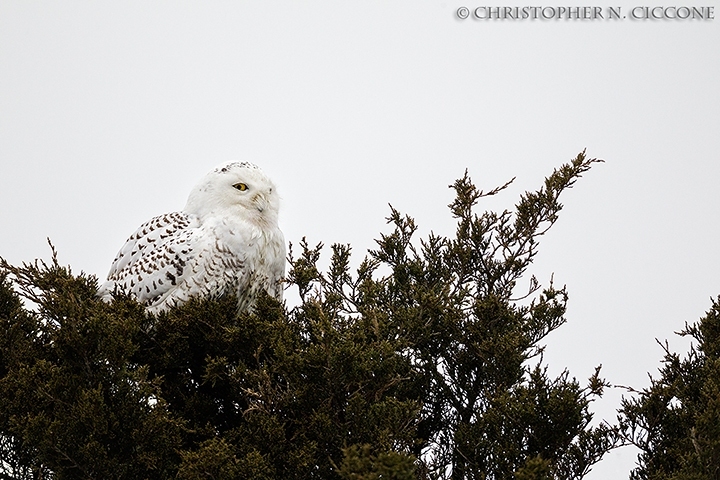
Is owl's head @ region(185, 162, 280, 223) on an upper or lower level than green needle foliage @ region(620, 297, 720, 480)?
upper

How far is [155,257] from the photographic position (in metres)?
5.11

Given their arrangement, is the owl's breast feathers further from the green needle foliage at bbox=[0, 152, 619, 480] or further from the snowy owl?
the green needle foliage at bbox=[0, 152, 619, 480]

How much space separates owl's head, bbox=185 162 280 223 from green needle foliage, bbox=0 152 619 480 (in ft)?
2.38

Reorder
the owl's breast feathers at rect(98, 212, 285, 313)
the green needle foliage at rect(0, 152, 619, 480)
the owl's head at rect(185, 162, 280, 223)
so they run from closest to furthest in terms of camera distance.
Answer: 1. the green needle foliage at rect(0, 152, 619, 480)
2. the owl's breast feathers at rect(98, 212, 285, 313)
3. the owl's head at rect(185, 162, 280, 223)

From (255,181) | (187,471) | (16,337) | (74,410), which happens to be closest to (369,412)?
(187,471)

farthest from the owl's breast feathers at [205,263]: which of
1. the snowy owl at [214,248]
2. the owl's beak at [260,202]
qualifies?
the owl's beak at [260,202]

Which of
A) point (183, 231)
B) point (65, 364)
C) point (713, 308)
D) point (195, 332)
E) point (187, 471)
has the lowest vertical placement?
point (187, 471)

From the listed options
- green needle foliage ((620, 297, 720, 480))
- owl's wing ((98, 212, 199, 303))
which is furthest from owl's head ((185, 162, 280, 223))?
green needle foliage ((620, 297, 720, 480))

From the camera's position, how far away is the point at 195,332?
415cm

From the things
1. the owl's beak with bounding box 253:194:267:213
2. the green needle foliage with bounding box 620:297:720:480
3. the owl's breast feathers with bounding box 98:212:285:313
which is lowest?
the green needle foliage with bounding box 620:297:720:480

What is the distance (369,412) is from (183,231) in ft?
7.64

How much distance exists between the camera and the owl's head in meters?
5.16

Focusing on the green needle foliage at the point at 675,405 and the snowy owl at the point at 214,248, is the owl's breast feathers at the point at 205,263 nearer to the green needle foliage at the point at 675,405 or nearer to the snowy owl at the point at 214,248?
the snowy owl at the point at 214,248

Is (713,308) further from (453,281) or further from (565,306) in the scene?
(453,281)
